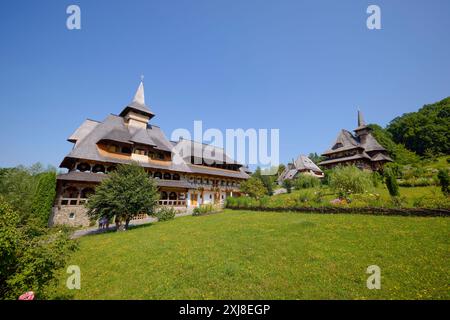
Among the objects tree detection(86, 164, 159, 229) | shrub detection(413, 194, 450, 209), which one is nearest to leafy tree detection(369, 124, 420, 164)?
shrub detection(413, 194, 450, 209)

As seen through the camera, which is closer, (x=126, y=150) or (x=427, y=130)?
(x=126, y=150)

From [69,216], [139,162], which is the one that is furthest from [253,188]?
[69,216]

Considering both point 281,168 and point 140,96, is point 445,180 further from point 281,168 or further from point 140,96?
point 281,168

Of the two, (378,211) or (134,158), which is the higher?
(134,158)

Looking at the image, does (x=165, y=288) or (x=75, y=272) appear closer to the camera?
(x=165, y=288)

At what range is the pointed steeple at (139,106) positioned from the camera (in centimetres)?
3266

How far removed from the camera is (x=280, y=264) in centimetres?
745

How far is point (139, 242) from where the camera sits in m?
12.2

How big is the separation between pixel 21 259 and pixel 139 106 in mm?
32852

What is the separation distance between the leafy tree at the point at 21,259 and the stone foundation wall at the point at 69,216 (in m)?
20.2

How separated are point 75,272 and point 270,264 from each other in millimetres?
8026

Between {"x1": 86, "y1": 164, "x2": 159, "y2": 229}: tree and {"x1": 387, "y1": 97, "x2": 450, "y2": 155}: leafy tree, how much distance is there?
78.3m
